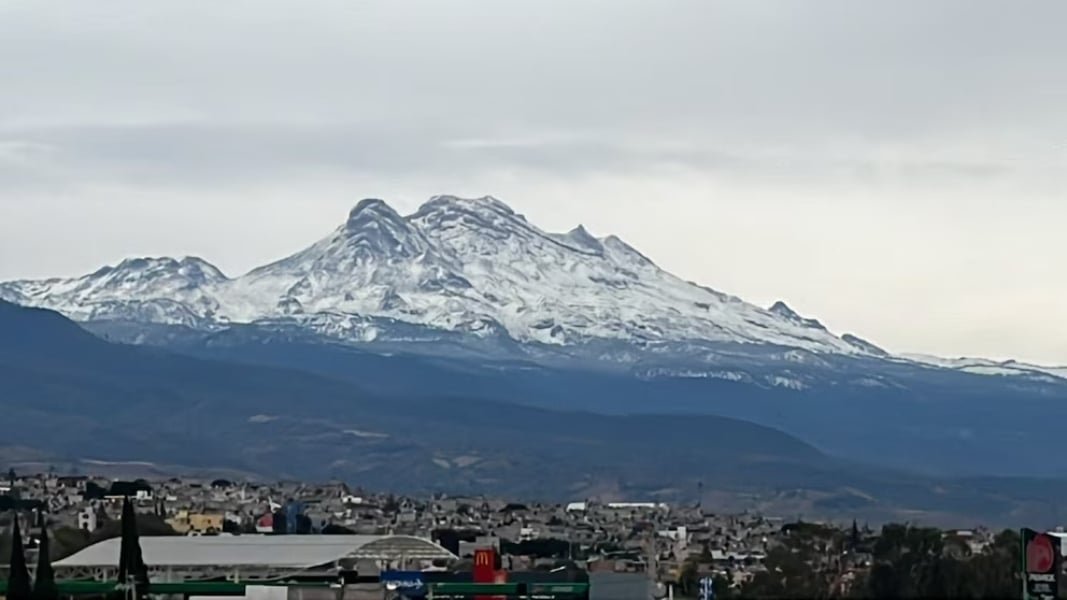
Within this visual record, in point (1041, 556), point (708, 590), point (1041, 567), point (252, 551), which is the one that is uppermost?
point (252, 551)

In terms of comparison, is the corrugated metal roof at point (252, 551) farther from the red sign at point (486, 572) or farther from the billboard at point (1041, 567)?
the billboard at point (1041, 567)

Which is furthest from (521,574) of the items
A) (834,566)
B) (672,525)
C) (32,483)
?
(32,483)

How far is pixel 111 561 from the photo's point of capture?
A: 100 m

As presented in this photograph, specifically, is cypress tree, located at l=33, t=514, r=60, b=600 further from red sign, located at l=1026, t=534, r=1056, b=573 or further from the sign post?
red sign, located at l=1026, t=534, r=1056, b=573

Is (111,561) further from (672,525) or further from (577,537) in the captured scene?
(672,525)

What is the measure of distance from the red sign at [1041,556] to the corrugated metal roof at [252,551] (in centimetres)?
4660

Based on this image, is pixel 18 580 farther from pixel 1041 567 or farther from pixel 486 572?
pixel 486 572

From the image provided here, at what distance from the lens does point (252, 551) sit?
10906cm

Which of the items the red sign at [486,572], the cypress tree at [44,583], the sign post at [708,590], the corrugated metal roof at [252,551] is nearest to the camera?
the cypress tree at [44,583]

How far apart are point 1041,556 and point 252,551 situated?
57.6m

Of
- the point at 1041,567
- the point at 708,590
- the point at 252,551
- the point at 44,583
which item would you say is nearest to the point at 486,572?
A: the point at 708,590

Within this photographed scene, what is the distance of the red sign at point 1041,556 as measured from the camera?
2152 inches

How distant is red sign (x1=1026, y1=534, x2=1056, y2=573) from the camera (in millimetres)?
54656

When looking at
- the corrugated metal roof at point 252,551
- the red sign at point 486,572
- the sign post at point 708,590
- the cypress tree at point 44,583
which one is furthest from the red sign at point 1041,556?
the corrugated metal roof at point 252,551
